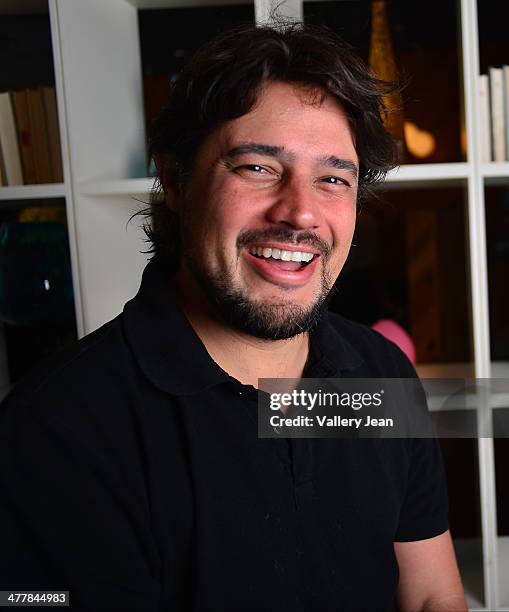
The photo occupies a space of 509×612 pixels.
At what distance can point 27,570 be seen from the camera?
0.84 m

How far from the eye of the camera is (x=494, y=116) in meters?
1.49

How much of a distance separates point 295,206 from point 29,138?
87cm

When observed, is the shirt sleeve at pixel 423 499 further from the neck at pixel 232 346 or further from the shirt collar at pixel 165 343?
the shirt collar at pixel 165 343

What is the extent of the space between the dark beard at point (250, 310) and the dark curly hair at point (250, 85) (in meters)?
0.20

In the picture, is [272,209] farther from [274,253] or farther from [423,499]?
[423,499]

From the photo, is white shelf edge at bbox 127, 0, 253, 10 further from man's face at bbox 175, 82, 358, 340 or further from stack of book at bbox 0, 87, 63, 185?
man's face at bbox 175, 82, 358, 340

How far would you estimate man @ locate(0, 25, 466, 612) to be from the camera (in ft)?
2.79

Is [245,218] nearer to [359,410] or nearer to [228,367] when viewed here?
[228,367]

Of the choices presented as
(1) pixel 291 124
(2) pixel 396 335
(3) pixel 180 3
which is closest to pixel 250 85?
(1) pixel 291 124

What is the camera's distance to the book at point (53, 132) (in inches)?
60.2

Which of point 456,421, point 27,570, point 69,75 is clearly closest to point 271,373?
point 27,570

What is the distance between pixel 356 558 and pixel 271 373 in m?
0.32

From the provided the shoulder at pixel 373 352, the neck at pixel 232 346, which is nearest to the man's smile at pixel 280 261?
the neck at pixel 232 346

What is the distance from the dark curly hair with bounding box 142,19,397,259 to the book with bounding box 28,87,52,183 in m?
0.46
